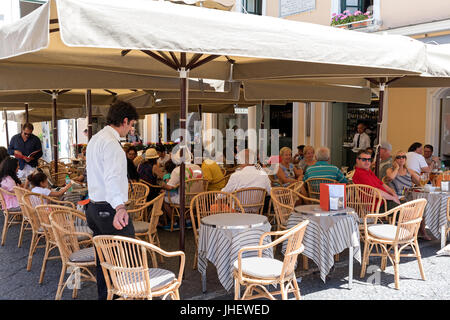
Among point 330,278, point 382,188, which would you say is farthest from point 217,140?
point 330,278

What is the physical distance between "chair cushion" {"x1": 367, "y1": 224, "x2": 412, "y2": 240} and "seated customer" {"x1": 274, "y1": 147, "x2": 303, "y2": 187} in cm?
233

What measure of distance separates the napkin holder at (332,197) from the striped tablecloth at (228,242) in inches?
32.3

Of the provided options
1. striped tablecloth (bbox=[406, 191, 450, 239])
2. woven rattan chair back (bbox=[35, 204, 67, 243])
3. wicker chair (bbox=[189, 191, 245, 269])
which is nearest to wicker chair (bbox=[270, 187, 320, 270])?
wicker chair (bbox=[189, 191, 245, 269])

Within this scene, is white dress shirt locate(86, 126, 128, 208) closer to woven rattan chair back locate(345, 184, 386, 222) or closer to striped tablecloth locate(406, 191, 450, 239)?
woven rattan chair back locate(345, 184, 386, 222)

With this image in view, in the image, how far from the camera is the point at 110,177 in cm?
339

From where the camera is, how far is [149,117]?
24.0 meters

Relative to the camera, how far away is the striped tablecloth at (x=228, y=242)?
4.07 m

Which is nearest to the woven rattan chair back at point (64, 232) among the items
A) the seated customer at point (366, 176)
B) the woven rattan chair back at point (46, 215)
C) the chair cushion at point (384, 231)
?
the woven rattan chair back at point (46, 215)

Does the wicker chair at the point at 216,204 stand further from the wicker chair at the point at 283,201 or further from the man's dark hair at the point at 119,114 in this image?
the man's dark hair at the point at 119,114

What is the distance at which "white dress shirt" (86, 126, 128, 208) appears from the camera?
11.1ft

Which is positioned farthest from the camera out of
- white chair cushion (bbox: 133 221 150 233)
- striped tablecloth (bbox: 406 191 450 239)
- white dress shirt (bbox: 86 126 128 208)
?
striped tablecloth (bbox: 406 191 450 239)
